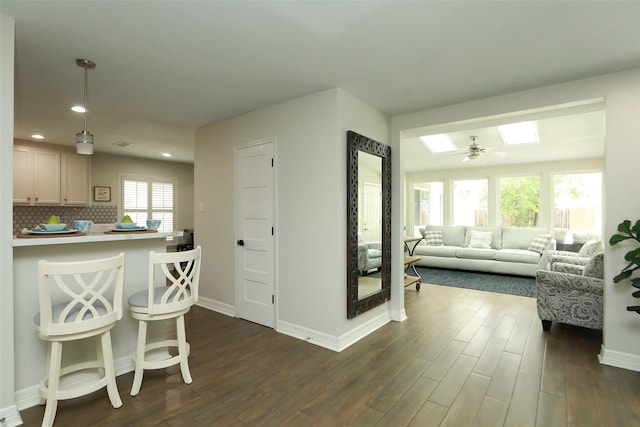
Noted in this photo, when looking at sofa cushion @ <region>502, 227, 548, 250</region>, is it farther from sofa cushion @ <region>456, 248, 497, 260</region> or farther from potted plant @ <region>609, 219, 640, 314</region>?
potted plant @ <region>609, 219, 640, 314</region>

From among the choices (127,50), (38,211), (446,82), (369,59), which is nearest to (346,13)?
(369,59)

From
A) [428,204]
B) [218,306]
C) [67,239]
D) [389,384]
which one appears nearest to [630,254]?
[389,384]

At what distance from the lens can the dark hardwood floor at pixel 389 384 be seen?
1.93 meters

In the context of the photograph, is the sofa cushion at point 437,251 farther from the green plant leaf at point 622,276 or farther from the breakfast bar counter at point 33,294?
the breakfast bar counter at point 33,294

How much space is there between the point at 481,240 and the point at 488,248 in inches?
9.1

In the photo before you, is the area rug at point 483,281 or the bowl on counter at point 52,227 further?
the area rug at point 483,281

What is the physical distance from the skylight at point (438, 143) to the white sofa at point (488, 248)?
220 centimetres

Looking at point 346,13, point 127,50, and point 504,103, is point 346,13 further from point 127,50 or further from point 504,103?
point 504,103

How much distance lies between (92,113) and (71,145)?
2241mm

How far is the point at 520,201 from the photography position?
23.7 ft

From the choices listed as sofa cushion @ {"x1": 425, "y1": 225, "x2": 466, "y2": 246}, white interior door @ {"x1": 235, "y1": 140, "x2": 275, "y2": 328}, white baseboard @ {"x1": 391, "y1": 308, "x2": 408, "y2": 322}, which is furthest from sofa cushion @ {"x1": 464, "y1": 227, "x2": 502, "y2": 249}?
white interior door @ {"x1": 235, "y1": 140, "x2": 275, "y2": 328}

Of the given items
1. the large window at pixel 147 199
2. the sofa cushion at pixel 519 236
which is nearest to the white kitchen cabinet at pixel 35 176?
the large window at pixel 147 199

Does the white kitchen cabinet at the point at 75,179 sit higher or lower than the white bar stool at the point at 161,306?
higher

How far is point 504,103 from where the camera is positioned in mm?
3070
